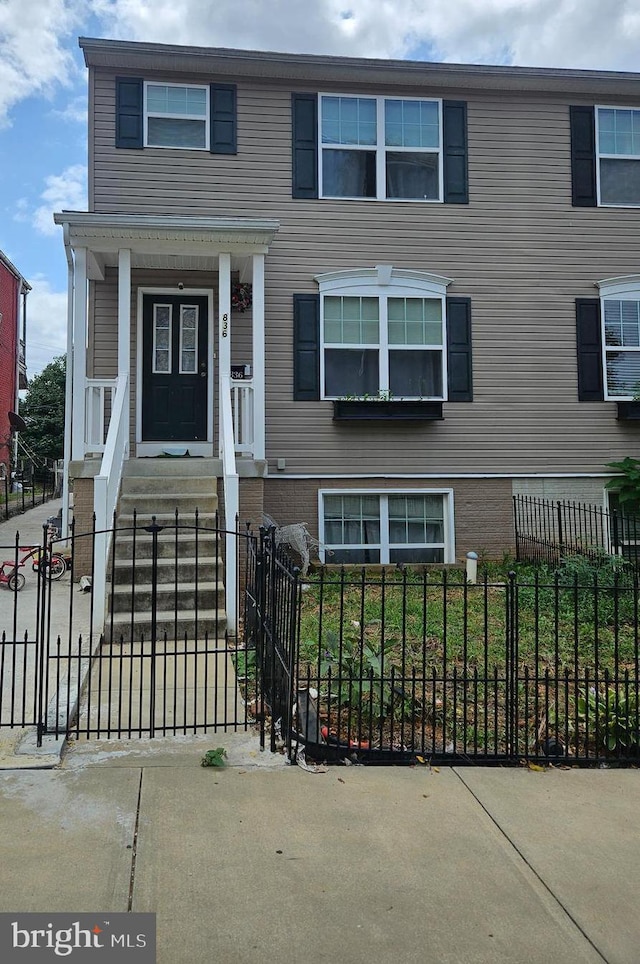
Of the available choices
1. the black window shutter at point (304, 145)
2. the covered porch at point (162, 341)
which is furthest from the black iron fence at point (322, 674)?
the black window shutter at point (304, 145)

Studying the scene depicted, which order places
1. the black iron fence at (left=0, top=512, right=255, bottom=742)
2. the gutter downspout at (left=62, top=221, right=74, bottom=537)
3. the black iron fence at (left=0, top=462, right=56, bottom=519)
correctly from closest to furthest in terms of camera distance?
the black iron fence at (left=0, top=512, right=255, bottom=742) < the gutter downspout at (left=62, top=221, right=74, bottom=537) < the black iron fence at (left=0, top=462, right=56, bottom=519)

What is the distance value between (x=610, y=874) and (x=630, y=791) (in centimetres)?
98

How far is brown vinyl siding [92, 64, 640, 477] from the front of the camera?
32.8 ft

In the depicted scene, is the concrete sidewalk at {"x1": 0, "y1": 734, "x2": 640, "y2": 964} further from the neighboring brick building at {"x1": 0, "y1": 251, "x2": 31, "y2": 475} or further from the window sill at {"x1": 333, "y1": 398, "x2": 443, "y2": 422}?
the neighboring brick building at {"x1": 0, "y1": 251, "x2": 31, "y2": 475}

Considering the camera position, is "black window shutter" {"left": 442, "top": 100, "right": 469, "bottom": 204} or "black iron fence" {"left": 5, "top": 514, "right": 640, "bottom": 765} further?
"black window shutter" {"left": 442, "top": 100, "right": 469, "bottom": 204}

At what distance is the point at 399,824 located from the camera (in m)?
3.42

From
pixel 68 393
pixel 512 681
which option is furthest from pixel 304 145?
pixel 512 681

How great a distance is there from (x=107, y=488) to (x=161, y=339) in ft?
12.2

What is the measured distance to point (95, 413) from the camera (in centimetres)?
899

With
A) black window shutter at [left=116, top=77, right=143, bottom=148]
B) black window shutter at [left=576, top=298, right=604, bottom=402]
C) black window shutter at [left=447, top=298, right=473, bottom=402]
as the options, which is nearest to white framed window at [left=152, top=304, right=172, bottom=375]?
black window shutter at [left=116, top=77, right=143, bottom=148]

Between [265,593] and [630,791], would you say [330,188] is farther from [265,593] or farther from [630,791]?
[630,791]

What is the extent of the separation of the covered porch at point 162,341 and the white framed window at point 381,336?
1.22m

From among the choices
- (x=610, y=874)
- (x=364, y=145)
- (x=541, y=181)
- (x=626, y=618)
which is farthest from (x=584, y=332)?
(x=610, y=874)

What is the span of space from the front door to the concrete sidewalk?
619cm
